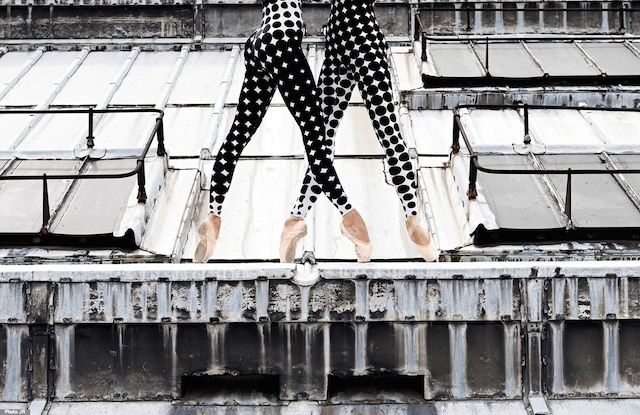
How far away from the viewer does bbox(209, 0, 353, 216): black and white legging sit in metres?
6.18

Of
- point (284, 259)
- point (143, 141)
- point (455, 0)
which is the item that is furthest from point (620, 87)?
point (284, 259)

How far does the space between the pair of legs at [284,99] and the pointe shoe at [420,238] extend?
1.01ft

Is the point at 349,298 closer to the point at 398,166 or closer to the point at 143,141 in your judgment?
the point at 398,166

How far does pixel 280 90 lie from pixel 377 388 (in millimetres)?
2118

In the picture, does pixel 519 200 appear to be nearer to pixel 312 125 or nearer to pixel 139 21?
pixel 312 125

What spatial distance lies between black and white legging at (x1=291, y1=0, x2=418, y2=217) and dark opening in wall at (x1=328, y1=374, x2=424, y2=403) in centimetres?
114

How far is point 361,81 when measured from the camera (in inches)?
253

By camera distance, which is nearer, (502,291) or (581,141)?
(502,291)

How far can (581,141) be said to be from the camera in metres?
9.87

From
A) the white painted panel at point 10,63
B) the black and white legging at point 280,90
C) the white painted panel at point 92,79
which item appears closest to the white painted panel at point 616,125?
the black and white legging at point 280,90

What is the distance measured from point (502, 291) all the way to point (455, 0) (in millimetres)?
7742

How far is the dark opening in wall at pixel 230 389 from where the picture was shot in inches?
261

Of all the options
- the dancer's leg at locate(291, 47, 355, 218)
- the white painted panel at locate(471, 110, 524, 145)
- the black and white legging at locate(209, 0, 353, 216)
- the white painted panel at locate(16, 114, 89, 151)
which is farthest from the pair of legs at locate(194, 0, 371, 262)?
the white painted panel at locate(16, 114, 89, 151)

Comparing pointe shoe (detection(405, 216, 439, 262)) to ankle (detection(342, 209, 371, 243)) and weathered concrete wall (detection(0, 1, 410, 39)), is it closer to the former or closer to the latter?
ankle (detection(342, 209, 371, 243))
